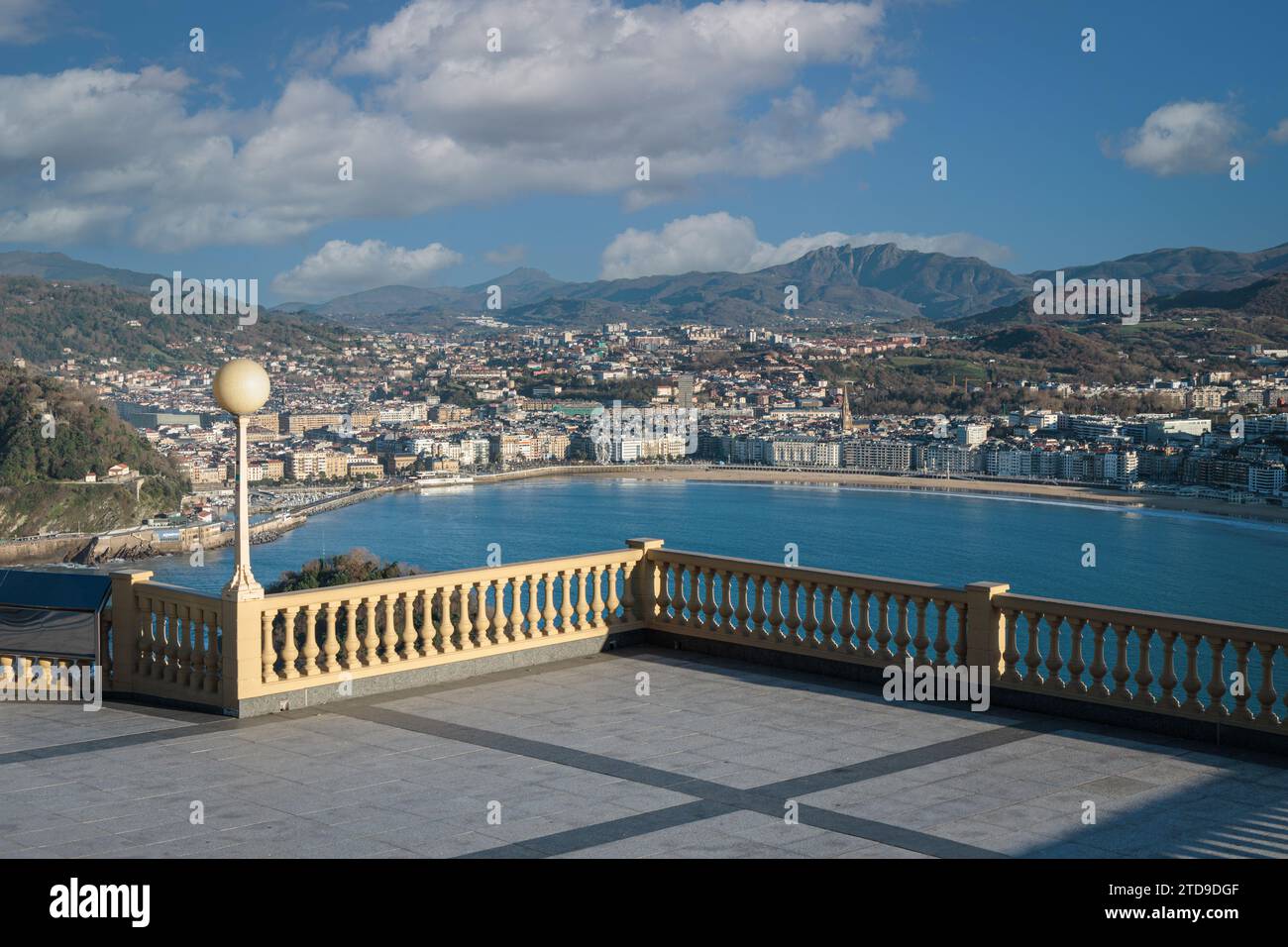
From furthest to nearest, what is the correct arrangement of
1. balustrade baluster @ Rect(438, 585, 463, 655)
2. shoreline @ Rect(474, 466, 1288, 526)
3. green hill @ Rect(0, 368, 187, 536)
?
green hill @ Rect(0, 368, 187, 536), shoreline @ Rect(474, 466, 1288, 526), balustrade baluster @ Rect(438, 585, 463, 655)

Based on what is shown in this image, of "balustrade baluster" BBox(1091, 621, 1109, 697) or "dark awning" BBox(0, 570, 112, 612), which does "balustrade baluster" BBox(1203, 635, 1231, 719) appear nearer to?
"balustrade baluster" BBox(1091, 621, 1109, 697)

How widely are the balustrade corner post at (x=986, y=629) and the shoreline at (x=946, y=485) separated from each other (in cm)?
6140

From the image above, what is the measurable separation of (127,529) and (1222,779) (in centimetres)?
6838

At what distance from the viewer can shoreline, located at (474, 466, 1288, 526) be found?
2625 inches

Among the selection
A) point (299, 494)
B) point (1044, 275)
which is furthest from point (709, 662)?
point (1044, 275)

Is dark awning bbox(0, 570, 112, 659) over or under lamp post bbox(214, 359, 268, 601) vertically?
under

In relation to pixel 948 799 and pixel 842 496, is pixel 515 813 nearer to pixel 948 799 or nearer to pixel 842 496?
pixel 948 799

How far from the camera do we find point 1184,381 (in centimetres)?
9869

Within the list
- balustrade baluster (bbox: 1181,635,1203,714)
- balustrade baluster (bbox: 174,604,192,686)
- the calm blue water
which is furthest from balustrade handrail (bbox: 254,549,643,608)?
the calm blue water

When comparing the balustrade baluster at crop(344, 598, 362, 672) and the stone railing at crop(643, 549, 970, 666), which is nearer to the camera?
the balustrade baluster at crop(344, 598, 362, 672)

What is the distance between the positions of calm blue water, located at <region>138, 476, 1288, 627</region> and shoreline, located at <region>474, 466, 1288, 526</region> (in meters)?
1.87

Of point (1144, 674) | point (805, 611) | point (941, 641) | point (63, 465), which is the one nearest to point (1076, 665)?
point (1144, 674)

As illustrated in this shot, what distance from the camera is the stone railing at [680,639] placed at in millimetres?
6895

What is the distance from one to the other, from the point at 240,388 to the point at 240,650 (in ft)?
4.93
